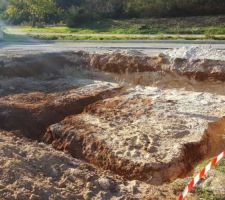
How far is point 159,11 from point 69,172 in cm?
2402

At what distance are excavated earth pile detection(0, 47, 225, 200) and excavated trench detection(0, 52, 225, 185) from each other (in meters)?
0.03

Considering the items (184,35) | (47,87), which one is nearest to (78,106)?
(47,87)

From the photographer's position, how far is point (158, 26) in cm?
2800

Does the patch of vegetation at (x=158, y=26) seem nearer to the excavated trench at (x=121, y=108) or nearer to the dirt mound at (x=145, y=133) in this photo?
the excavated trench at (x=121, y=108)

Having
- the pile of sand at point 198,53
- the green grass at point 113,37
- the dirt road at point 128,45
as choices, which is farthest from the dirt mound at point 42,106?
the green grass at point 113,37

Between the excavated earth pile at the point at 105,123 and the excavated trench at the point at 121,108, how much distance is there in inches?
1.1

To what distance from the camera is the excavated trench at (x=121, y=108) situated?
1006cm

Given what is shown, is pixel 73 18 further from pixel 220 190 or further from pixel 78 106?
pixel 220 190

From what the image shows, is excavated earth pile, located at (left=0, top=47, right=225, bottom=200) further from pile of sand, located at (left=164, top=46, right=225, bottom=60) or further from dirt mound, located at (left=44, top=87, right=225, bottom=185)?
pile of sand, located at (left=164, top=46, right=225, bottom=60)

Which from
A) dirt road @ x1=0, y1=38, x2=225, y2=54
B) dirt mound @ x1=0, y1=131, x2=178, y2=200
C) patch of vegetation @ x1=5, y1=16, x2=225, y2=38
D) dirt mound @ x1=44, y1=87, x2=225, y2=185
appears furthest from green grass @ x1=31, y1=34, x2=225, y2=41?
dirt mound @ x1=0, y1=131, x2=178, y2=200

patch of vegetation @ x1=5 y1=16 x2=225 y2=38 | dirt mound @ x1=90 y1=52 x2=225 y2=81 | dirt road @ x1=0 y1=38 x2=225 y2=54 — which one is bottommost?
dirt mound @ x1=90 y1=52 x2=225 y2=81

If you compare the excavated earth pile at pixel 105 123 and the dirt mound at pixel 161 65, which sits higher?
the dirt mound at pixel 161 65

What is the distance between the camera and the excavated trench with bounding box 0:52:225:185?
33.0 feet

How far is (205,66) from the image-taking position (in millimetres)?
14922
